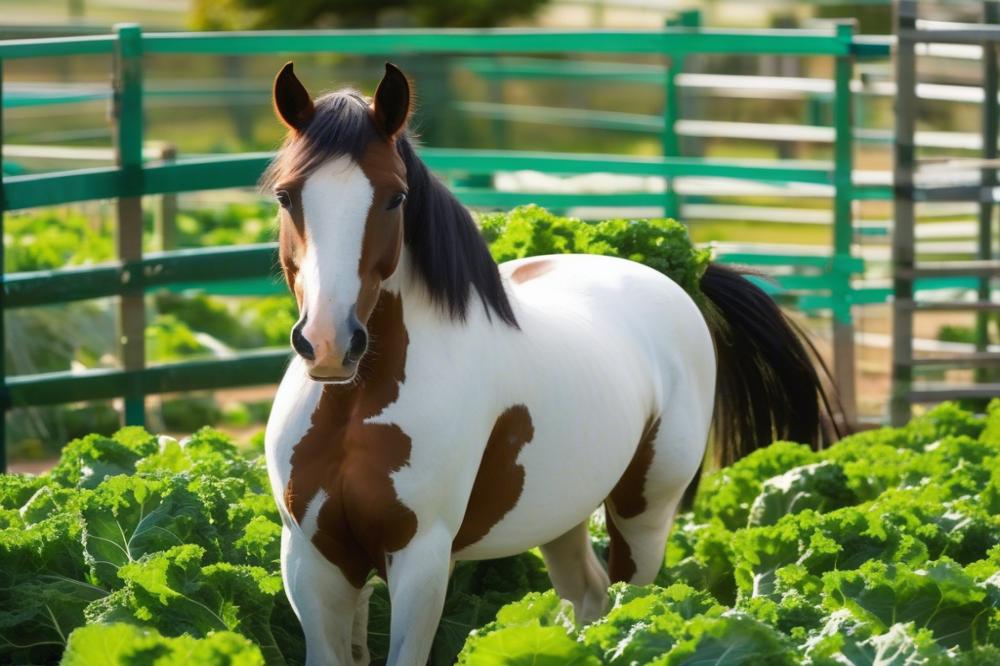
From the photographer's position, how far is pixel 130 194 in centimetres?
620

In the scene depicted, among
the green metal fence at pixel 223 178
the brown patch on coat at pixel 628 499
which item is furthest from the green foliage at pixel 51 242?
the brown patch on coat at pixel 628 499

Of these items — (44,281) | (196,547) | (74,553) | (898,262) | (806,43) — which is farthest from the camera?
(806,43)

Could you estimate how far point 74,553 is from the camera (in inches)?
154

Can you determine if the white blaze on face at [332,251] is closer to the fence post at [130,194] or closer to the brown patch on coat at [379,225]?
the brown patch on coat at [379,225]

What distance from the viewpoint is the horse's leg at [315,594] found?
11.2 feet

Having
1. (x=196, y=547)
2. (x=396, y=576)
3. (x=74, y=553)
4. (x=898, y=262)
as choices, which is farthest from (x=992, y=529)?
(x=898, y=262)

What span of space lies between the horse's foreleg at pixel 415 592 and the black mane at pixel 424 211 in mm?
496

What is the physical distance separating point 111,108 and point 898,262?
11.3ft

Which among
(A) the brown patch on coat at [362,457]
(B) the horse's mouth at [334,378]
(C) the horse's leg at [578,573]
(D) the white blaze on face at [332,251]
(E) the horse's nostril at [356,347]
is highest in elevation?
(D) the white blaze on face at [332,251]

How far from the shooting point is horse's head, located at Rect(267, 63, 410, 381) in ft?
10.0

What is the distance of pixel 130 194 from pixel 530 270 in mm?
2367

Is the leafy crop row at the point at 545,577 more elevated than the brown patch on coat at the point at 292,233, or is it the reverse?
the brown patch on coat at the point at 292,233

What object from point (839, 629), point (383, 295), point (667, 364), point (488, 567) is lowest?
point (488, 567)

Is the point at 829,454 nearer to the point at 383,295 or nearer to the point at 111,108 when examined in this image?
the point at 383,295
